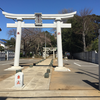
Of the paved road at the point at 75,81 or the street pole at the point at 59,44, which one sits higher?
the street pole at the point at 59,44

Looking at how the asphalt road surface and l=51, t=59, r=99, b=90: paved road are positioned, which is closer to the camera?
l=51, t=59, r=99, b=90: paved road

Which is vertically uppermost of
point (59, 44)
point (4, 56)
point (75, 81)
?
point (59, 44)

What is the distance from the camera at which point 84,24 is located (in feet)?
110

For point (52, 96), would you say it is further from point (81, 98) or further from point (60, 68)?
point (60, 68)

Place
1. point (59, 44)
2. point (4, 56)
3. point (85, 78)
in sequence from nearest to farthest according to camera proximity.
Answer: point (85, 78) < point (59, 44) < point (4, 56)

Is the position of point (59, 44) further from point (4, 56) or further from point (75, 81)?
point (4, 56)

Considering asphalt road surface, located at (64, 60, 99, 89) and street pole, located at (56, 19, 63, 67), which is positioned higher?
street pole, located at (56, 19, 63, 67)

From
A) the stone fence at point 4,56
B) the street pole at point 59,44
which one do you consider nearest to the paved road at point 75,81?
the street pole at point 59,44

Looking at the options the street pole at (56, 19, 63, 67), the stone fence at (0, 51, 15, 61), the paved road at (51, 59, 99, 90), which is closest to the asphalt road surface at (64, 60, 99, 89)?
the paved road at (51, 59, 99, 90)

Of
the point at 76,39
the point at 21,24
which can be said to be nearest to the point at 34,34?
the point at 76,39

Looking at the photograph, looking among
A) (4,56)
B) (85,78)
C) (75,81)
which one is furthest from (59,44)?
(4,56)

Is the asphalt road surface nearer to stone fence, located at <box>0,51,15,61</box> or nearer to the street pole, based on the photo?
the street pole

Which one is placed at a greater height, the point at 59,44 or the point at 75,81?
the point at 59,44

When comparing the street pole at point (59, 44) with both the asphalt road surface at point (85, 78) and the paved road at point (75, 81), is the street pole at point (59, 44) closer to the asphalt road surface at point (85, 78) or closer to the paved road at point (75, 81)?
the asphalt road surface at point (85, 78)
